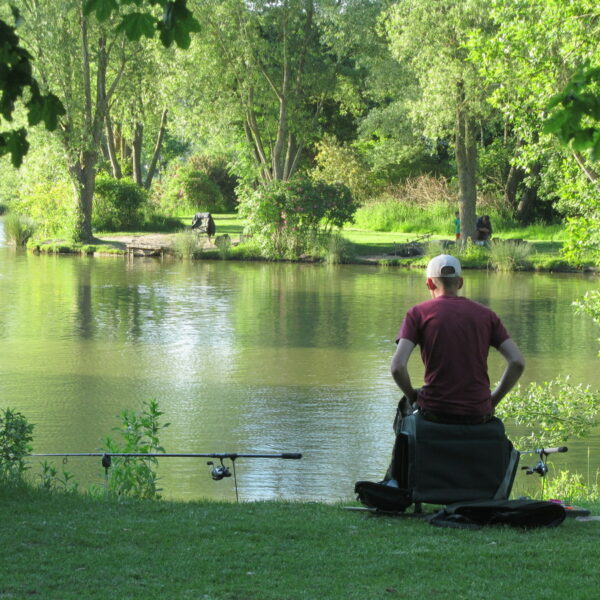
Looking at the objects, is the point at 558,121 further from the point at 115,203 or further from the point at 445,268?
the point at 115,203

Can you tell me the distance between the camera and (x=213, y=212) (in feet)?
195

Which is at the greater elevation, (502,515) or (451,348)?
(451,348)

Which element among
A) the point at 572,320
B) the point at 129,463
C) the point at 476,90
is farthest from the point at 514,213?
the point at 129,463

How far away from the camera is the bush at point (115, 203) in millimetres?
42969

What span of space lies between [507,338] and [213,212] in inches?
2134

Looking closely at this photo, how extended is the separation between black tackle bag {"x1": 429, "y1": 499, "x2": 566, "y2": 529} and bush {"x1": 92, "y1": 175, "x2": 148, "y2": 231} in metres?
38.2

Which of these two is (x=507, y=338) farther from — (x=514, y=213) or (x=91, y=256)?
(x=514, y=213)

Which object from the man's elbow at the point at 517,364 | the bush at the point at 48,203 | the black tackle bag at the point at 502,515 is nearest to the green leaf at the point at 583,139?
the man's elbow at the point at 517,364

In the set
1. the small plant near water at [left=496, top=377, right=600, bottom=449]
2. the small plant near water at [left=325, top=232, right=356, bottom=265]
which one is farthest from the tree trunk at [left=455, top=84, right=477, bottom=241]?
the small plant near water at [left=496, top=377, right=600, bottom=449]

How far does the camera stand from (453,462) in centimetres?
577

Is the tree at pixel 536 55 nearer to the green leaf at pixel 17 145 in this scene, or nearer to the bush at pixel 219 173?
the green leaf at pixel 17 145

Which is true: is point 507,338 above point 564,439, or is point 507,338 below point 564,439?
above

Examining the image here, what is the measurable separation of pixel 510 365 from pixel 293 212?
28581 mm

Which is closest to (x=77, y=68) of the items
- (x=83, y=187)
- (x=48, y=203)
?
(x=83, y=187)
